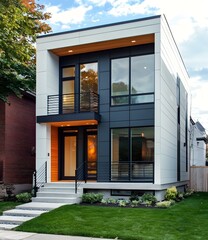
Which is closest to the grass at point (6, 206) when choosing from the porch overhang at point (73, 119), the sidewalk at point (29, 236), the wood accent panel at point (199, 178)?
the sidewalk at point (29, 236)

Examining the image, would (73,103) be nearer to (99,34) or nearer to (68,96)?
(68,96)

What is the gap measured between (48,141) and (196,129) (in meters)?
18.4

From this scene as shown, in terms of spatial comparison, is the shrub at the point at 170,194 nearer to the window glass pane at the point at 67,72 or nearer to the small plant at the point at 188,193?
the small plant at the point at 188,193

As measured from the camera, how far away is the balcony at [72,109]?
14.9 m

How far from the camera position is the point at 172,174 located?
53.9ft

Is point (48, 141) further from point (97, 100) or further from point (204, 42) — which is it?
point (204, 42)

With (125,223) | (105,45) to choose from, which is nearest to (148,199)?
(125,223)

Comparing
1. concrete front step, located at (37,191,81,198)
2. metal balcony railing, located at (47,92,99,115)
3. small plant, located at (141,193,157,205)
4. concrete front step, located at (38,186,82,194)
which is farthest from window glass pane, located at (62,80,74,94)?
small plant, located at (141,193,157,205)

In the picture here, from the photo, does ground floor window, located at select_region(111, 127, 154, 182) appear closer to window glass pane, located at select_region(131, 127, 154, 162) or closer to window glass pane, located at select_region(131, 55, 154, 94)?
window glass pane, located at select_region(131, 127, 154, 162)

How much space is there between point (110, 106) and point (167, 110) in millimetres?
2627

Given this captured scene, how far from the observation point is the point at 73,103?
52.5 ft

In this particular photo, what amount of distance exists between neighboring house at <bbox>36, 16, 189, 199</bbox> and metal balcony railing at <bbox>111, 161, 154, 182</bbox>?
0.04 meters

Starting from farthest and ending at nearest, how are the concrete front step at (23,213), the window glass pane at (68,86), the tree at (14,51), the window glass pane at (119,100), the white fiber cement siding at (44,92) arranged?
the window glass pane at (68,86) → the white fiber cement siding at (44,92) → the window glass pane at (119,100) → the tree at (14,51) → the concrete front step at (23,213)

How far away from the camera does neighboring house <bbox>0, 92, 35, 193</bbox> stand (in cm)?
1656
